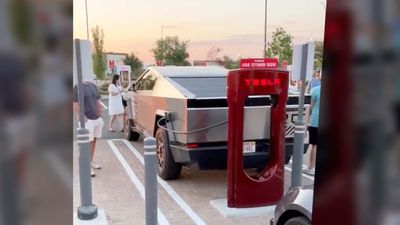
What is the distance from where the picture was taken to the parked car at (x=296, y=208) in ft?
10.1

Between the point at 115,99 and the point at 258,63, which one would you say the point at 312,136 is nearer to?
the point at 258,63

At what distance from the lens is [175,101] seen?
565 cm

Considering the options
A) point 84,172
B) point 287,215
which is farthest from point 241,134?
point 84,172

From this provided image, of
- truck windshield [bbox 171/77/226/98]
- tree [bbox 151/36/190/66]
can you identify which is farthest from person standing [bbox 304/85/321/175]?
tree [bbox 151/36/190/66]

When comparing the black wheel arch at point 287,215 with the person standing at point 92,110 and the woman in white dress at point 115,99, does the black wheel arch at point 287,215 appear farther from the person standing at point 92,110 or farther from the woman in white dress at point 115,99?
the woman in white dress at point 115,99

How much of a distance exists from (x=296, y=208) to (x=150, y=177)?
4.85 feet

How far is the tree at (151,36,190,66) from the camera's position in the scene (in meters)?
33.6

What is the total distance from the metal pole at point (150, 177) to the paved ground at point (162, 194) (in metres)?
0.67

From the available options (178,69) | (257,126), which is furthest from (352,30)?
(178,69)

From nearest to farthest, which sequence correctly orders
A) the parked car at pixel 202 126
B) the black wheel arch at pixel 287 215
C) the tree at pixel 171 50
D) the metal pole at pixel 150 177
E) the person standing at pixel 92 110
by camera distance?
the black wheel arch at pixel 287 215
the metal pole at pixel 150 177
the parked car at pixel 202 126
the person standing at pixel 92 110
the tree at pixel 171 50

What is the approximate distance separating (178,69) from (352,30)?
6535mm

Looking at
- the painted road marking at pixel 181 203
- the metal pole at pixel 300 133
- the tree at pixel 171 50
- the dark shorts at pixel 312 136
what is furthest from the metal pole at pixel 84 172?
the tree at pixel 171 50

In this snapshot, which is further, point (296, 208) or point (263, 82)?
point (263, 82)

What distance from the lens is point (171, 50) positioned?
34344 mm
